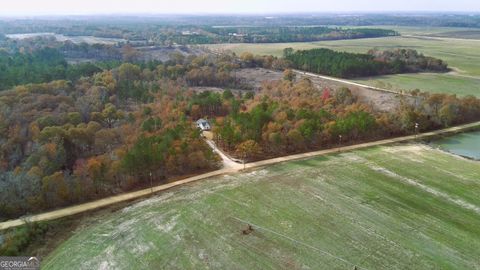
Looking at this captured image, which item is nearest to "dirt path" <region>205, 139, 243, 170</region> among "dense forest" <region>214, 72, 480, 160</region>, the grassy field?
"dense forest" <region>214, 72, 480, 160</region>

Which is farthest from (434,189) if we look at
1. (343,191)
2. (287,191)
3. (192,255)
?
(192,255)

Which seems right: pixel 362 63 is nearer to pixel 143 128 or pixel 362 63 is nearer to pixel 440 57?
pixel 440 57

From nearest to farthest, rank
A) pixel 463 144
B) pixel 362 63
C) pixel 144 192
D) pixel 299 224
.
→ pixel 299 224, pixel 144 192, pixel 463 144, pixel 362 63

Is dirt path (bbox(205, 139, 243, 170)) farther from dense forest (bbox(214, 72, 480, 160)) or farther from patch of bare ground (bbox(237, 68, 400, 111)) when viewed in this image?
patch of bare ground (bbox(237, 68, 400, 111))

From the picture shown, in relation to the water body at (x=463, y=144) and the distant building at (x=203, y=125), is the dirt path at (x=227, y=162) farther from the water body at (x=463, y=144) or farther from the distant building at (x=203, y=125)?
the water body at (x=463, y=144)

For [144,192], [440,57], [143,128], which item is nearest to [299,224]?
[144,192]

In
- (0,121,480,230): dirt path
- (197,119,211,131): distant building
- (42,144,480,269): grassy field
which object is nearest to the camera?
(42,144,480,269): grassy field

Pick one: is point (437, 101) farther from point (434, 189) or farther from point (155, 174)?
point (155, 174)
